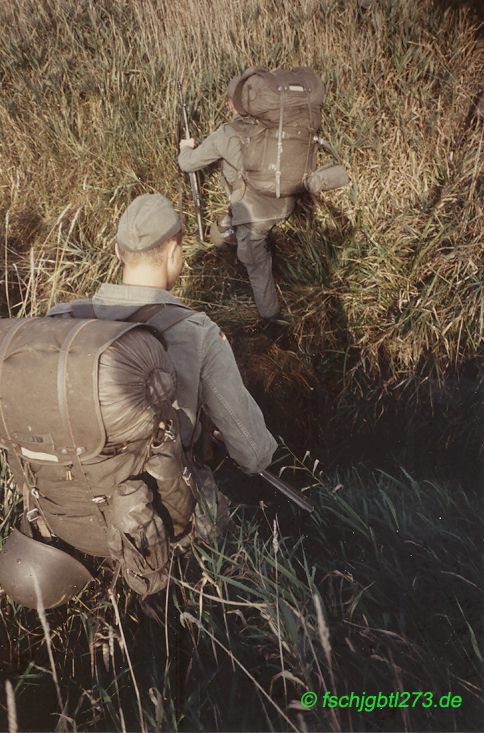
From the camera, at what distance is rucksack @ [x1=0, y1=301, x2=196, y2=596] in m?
1.36

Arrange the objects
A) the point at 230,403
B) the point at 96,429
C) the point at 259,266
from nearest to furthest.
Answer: the point at 96,429, the point at 230,403, the point at 259,266

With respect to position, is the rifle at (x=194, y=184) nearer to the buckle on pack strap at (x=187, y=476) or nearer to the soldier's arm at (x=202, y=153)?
the soldier's arm at (x=202, y=153)

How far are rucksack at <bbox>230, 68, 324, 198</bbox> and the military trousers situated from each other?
31 centimetres

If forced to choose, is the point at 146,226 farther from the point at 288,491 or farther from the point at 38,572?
the point at 288,491

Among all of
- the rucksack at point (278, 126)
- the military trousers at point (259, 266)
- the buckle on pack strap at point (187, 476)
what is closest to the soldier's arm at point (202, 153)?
the rucksack at point (278, 126)

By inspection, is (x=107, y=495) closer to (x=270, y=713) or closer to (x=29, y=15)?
(x=270, y=713)

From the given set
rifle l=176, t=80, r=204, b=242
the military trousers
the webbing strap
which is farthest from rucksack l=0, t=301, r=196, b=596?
rifle l=176, t=80, r=204, b=242

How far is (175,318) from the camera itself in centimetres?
179

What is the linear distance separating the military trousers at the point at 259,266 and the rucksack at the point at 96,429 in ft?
6.37

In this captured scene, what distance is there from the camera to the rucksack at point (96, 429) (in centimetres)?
136

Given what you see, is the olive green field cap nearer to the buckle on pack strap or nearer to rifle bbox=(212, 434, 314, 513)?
the buckle on pack strap

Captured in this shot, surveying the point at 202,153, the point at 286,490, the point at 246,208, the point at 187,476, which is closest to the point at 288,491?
the point at 286,490

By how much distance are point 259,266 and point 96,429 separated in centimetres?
255

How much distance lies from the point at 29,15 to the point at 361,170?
3.38m
